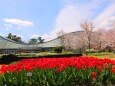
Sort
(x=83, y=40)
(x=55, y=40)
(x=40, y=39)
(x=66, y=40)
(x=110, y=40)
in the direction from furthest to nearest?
(x=40, y=39), (x=55, y=40), (x=66, y=40), (x=83, y=40), (x=110, y=40)

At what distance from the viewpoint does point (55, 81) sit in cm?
962

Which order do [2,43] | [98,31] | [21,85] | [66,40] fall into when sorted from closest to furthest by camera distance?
[21,85]
[98,31]
[66,40]
[2,43]

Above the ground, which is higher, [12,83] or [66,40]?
[66,40]

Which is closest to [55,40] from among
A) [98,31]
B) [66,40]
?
[66,40]

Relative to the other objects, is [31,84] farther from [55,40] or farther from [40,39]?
[40,39]

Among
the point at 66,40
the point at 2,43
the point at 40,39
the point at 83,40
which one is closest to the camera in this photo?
the point at 83,40

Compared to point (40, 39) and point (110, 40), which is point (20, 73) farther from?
point (40, 39)

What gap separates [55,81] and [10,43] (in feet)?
364

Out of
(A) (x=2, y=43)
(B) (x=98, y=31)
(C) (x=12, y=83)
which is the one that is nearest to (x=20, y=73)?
(C) (x=12, y=83)

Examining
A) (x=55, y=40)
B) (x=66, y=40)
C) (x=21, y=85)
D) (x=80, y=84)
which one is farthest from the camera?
(x=55, y=40)

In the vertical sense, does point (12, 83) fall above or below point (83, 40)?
below

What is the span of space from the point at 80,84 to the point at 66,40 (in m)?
90.6

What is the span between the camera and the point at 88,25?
257ft

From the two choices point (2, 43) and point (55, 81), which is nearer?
point (55, 81)
